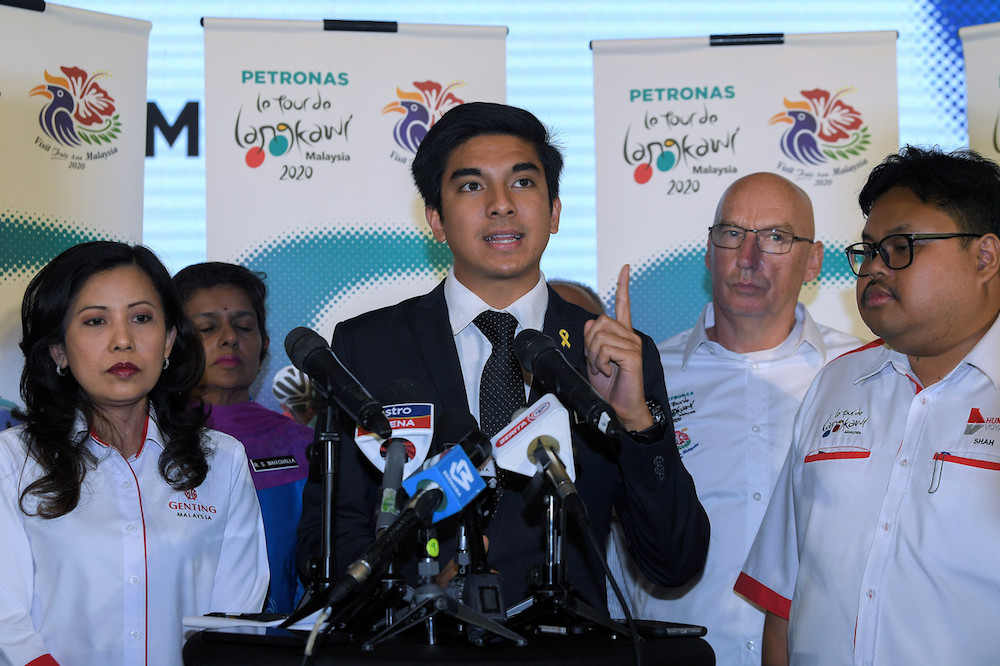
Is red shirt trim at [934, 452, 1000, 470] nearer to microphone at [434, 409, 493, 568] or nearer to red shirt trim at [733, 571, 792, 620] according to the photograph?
red shirt trim at [733, 571, 792, 620]

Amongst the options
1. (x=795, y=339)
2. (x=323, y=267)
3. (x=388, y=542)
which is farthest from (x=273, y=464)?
(x=388, y=542)

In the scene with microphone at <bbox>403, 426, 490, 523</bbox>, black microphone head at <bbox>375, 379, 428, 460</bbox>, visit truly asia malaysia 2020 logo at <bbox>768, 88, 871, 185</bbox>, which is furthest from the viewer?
visit truly asia malaysia 2020 logo at <bbox>768, 88, 871, 185</bbox>

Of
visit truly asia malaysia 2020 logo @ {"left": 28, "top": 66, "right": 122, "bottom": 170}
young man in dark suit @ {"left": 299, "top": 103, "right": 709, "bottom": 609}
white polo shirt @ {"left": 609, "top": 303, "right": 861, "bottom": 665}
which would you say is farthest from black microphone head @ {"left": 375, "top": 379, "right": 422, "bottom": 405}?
visit truly asia malaysia 2020 logo @ {"left": 28, "top": 66, "right": 122, "bottom": 170}

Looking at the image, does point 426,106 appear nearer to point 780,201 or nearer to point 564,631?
point 780,201

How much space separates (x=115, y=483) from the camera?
2.50 m

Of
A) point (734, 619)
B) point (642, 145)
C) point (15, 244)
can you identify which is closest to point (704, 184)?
point (642, 145)

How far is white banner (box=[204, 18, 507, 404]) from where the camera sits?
4.61m

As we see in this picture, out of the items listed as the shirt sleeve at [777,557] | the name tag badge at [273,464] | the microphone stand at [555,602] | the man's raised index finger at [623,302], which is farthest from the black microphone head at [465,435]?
the name tag badge at [273,464]

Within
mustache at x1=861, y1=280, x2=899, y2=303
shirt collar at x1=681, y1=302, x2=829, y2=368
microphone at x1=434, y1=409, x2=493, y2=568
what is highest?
mustache at x1=861, y1=280, x2=899, y2=303

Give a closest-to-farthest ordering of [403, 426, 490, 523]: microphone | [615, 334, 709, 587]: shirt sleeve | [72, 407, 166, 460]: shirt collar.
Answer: [403, 426, 490, 523]: microphone → [615, 334, 709, 587]: shirt sleeve → [72, 407, 166, 460]: shirt collar

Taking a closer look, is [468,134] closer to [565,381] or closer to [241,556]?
[565,381]

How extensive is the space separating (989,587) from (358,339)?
5.05ft

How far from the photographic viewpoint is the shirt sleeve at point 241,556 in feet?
8.43

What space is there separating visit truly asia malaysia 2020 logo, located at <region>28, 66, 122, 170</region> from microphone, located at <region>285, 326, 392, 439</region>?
3021 mm
